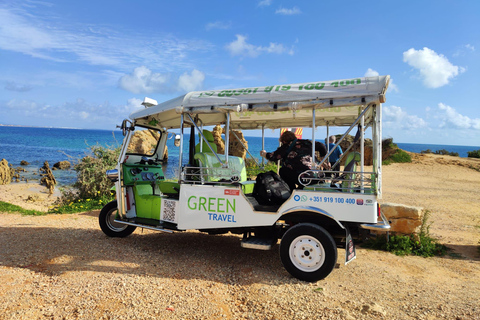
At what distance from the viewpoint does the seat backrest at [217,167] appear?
5660 mm

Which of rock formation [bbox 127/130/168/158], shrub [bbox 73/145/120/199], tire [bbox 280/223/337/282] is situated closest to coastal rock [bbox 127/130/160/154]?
rock formation [bbox 127/130/168/158]

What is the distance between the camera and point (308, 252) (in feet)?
15.4

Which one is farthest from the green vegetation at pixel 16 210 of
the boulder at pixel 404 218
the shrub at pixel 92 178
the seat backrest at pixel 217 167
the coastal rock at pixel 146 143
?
the boulder at pixel 404 218

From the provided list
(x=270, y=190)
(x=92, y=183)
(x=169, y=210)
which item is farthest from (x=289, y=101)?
(x=92, y=183)

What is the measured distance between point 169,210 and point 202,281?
1.64m

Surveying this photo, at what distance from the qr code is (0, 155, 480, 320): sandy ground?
0.63m

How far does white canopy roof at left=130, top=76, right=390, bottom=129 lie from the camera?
182 inches

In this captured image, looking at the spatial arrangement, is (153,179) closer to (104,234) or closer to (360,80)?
(104,234)

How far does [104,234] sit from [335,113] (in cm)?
544

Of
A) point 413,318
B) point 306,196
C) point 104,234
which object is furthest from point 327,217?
Result: point 104,234

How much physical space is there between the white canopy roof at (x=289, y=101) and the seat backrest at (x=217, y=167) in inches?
34.1

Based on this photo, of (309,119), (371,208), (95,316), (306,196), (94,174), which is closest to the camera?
(95,316)

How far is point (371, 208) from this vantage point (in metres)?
4.49

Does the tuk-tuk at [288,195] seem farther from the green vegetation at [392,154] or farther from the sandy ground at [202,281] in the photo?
the green vegetation at [392,154]
